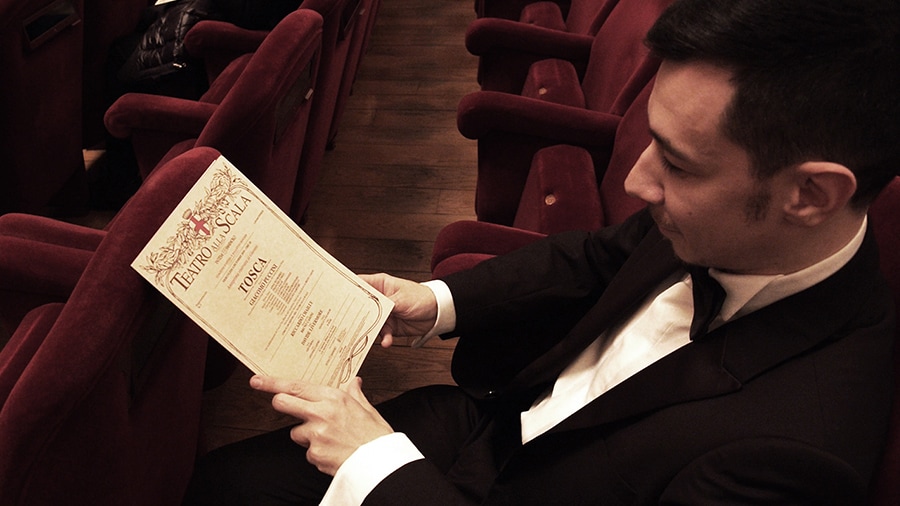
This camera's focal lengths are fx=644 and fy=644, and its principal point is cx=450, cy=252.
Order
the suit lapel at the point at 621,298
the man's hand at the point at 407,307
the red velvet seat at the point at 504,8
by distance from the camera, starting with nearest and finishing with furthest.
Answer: the suit lapel at the point at 621,298, the man's hand at the point at 407,307, the red velvet seat at the point at 504,8

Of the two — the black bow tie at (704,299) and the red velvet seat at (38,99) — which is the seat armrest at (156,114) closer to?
the red velvet seat at (38,99)

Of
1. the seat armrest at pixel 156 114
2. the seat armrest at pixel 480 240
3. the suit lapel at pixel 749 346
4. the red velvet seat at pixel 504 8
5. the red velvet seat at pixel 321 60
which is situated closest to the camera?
the suit lapel at pixel 749 346

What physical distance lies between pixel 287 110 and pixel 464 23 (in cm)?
240

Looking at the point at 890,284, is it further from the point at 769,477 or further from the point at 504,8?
the point at 504,8

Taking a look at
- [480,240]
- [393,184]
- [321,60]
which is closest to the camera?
[480,240]

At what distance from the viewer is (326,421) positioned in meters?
0.72

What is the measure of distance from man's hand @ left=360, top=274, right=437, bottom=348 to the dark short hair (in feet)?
1.70

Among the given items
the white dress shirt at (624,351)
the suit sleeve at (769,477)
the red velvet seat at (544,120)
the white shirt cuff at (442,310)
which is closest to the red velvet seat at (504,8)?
the red velvet seat at (544,120)

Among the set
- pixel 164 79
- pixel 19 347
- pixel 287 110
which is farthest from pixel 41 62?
pixel 19 347

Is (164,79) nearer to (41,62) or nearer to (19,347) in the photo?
(41,62)

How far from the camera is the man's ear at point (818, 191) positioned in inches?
21.1

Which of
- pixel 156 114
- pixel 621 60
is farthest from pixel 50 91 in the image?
pixel 621 60

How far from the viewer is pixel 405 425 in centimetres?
102

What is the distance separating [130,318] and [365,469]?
30 centimetres
